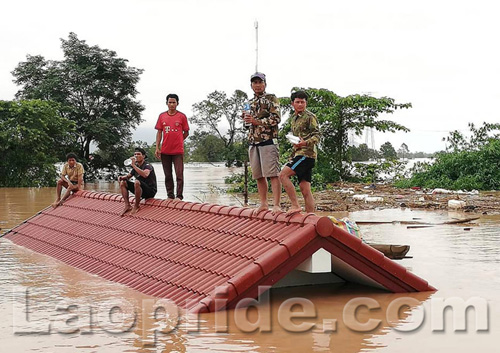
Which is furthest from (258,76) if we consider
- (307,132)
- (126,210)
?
(126,210)

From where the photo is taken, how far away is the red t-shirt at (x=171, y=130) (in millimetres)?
11531

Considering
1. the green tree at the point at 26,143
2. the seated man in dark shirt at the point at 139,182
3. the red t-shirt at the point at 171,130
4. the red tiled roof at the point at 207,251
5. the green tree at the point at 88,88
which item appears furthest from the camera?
the green tree at the point at 88,88

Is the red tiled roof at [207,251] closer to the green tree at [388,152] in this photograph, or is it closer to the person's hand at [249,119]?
the person's hand at [249,119]

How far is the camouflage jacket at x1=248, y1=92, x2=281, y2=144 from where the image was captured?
883 cm

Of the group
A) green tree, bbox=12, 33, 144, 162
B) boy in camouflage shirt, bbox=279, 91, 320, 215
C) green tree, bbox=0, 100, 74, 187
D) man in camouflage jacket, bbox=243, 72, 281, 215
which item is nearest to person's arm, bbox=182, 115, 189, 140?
man in camouflage jacket, bbox=243, 72, 281, 215

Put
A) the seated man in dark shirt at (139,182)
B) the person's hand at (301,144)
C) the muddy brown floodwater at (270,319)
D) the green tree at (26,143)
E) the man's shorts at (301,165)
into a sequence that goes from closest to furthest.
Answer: the muddy brown floodwater at (270,319), the person's hand at (301,144), the man's shorts at (301,165), the seated man in dark shirt at (139,182), the green tree at (26,143)

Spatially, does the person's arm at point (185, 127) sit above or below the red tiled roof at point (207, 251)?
above

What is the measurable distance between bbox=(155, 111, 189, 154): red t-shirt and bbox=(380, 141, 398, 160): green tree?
812 inches

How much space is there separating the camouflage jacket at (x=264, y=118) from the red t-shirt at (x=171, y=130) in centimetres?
287

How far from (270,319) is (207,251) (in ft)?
5.57

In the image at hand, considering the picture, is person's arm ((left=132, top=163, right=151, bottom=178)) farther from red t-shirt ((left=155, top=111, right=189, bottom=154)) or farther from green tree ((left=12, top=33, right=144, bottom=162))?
green tree ((left=12, top=33, right=144, bottom=162))

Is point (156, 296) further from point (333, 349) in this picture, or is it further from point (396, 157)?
point (396, 157)

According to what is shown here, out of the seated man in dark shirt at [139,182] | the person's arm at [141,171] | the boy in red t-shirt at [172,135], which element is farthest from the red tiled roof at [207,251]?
the boy in red t-shirt at [172,135]

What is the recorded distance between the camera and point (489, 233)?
524 inches
